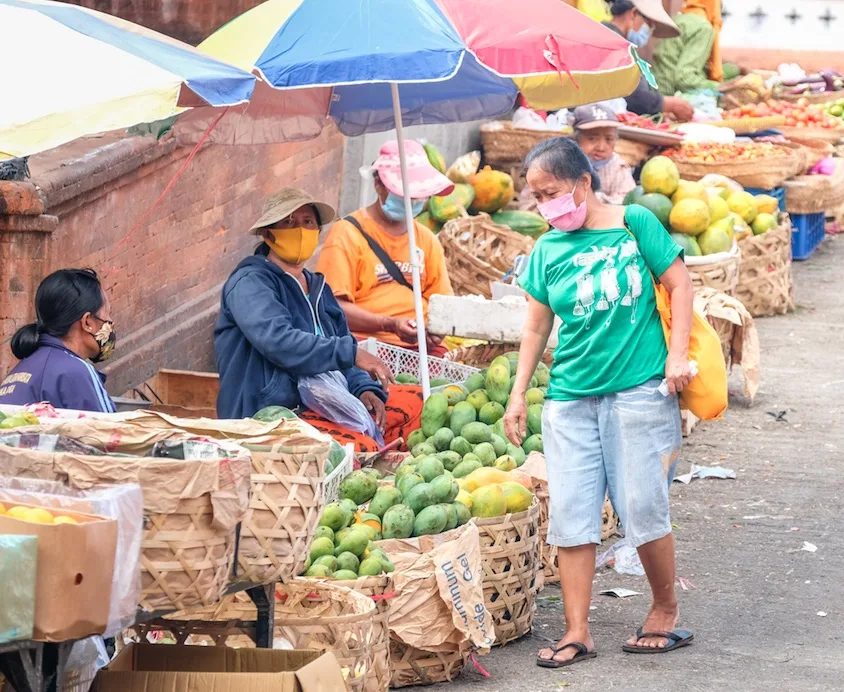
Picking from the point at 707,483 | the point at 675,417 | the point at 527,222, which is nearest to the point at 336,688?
the point at 675,417

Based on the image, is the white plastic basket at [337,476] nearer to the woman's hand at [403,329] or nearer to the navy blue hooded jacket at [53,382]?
the navy blue hooded jacket at [53,382]

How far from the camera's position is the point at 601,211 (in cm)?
495

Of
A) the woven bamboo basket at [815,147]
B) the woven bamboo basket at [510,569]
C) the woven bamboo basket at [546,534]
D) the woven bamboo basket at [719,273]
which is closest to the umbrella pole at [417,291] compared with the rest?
the woven bamboo basket at [546,534]

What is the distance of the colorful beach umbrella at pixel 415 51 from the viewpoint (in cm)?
512

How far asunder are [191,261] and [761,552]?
3539 mm

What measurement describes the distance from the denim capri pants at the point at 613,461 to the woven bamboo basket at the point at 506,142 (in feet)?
21.4

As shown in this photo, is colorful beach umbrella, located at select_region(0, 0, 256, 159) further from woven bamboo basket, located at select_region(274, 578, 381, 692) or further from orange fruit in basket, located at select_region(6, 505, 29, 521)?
woven bamboo basket, located at select_region(274, 578, 381, 692)

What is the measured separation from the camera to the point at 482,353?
737 cm

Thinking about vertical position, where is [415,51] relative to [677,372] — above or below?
above

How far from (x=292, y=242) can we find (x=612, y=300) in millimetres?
1720

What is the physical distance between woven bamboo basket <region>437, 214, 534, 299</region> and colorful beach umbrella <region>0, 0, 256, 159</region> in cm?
455

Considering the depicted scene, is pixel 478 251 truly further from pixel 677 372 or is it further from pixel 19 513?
pixel 19 513

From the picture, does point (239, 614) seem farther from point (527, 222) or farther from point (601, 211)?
point (527, 222)

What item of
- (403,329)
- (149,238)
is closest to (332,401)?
(403,329)
